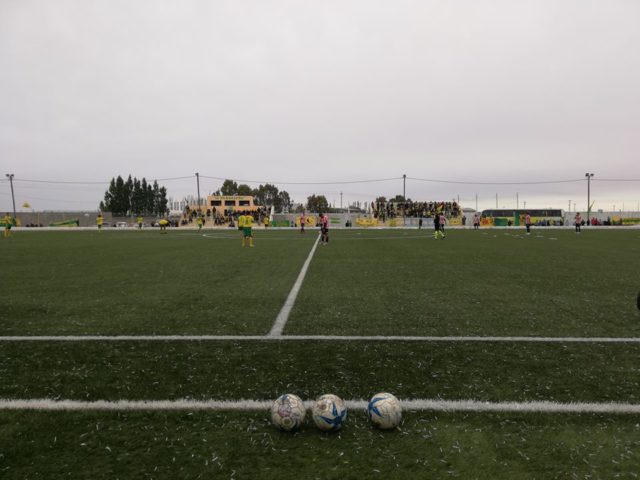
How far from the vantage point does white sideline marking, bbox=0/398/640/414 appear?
3.30 meters

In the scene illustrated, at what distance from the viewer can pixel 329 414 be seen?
303 centimetres

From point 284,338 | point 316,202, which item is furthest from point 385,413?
point 316,202

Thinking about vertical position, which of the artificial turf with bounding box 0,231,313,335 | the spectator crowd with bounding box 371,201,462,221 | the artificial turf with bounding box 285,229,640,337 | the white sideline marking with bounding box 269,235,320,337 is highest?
the spectator crowd with bounding box 371,201,462,221

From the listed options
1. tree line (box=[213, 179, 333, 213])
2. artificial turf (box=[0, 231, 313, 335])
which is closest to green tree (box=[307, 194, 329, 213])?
tree line (box=[213, 179, 333, 213])

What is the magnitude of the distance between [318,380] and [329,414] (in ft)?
2.92

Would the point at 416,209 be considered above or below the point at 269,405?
above

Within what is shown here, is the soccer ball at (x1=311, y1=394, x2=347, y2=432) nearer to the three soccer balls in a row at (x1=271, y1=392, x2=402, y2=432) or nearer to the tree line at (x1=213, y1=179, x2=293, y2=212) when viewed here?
the three soccer balls in a row at (x1=271, y1=392, x2=402, y2=432)

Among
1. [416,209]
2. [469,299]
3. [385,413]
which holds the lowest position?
[469,299]

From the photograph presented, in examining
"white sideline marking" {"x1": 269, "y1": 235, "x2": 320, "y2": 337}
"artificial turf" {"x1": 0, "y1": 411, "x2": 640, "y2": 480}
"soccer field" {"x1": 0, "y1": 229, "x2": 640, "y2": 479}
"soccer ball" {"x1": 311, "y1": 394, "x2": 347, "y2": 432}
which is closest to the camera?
"artificial turf" {"x1": 0, "y1": 411, "x2": 640, "y2": 480}

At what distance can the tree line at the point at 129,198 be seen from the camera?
118 metres

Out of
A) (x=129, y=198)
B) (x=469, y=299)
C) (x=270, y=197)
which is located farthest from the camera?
(x=270, y=197)

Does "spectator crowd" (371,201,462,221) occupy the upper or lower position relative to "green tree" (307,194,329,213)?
lower

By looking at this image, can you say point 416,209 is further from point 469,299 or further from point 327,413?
point 327,413

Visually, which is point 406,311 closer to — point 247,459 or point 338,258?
point 247,459
